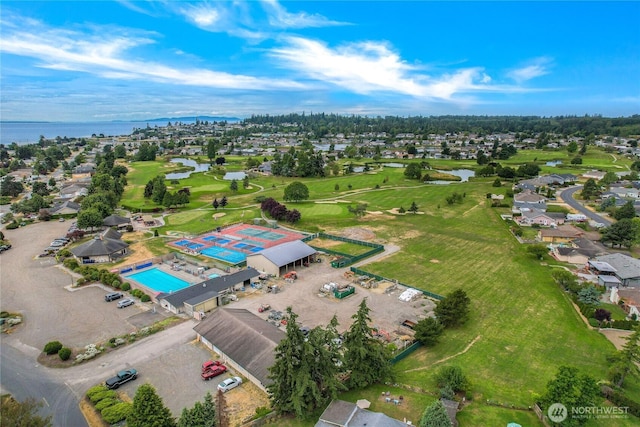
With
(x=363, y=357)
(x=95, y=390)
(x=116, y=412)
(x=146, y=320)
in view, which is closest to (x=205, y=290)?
(x=146, y=320)

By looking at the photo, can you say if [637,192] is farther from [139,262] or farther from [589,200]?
[139,262]

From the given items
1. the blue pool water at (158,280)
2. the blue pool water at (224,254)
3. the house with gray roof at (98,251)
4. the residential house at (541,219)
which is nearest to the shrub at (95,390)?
the blue pool water at (158,280)

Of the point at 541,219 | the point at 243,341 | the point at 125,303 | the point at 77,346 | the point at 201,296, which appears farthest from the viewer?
the point at 541,219

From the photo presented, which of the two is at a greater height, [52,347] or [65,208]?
[52,347]

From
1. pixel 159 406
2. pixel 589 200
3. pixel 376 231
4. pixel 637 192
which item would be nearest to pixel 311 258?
pixel 376 231

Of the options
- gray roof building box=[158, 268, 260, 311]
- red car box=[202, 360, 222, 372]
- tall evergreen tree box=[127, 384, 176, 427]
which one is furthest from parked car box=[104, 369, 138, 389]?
gray roof building box=[158, 268, 260, 311]

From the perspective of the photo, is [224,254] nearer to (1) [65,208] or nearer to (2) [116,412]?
(2) [116,412]

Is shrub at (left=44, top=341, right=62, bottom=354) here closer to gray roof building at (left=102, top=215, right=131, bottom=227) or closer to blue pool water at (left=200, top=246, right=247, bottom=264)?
blue pool water at (left=200, top=246, right=247, bottom=264)

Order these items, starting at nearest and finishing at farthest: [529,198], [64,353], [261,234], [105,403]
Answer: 1. [105,403]
2. [64,353]
3. [261,234]
4. [529,198]
